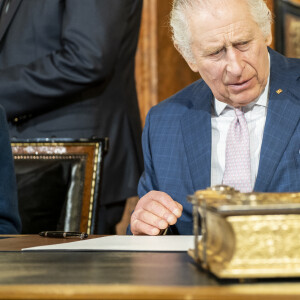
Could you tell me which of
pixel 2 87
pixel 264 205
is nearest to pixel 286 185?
pixel 264 205

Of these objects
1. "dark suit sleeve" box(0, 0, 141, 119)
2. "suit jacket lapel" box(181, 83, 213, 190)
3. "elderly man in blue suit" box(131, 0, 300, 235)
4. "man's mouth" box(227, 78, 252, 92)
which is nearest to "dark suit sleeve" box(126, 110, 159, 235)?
"elderly man in blue suit" box(131, 0, 300, 235)

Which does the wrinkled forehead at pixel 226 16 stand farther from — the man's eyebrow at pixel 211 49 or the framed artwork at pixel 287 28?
the framed artwork at pixel 287 28

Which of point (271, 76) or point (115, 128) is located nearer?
point (271, 76)

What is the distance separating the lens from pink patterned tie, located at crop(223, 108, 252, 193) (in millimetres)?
2031

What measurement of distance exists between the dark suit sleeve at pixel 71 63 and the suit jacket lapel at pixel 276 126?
2.99ft

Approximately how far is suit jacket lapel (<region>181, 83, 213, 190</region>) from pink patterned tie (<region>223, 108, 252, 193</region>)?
7 cm

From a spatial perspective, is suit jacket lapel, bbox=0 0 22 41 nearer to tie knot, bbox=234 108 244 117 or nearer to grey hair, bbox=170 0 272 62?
grey hair, bbox=170 0 272 62

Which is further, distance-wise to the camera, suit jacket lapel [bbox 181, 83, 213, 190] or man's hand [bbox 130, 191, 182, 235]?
suit jacket lapel [bbox 181, 83, 213, 190]

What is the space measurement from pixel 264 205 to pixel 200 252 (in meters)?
0.19

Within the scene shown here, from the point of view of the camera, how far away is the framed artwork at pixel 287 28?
4.90 m

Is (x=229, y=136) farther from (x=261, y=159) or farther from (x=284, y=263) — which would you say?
(x=284, y=263)

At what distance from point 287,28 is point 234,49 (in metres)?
3.09

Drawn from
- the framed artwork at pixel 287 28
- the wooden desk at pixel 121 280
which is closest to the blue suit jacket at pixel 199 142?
the wooden desk at pixel 121 280

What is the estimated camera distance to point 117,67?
2.96 meters
